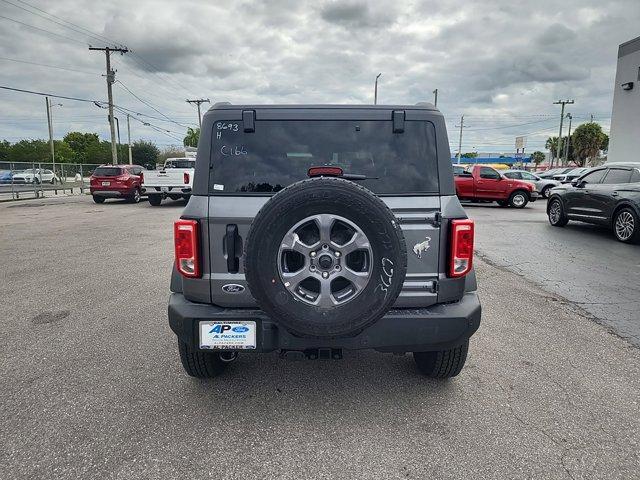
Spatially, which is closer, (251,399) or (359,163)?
(359,163)

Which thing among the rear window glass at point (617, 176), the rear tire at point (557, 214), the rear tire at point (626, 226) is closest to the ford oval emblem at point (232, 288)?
the rear tire at point (626, 226)

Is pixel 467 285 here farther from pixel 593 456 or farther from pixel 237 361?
pixel 237 361

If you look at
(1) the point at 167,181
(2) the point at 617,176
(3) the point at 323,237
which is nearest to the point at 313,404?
(3) the point at 323,237

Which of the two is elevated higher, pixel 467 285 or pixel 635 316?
pixel 467 285

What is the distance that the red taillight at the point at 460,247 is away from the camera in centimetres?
270

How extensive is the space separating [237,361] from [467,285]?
193 cm

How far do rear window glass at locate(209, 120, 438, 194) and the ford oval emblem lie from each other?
1.93 feet

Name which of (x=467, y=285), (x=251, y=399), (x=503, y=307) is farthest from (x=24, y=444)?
(x=503, y=307)

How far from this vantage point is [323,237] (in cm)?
239

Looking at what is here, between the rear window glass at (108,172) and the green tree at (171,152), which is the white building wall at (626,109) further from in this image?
the green tree at (171,152)

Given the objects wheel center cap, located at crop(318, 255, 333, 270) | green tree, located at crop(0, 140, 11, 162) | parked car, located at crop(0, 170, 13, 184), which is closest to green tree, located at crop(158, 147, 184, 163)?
Answer: green tree, located at crop(0, 140, 11, 162)

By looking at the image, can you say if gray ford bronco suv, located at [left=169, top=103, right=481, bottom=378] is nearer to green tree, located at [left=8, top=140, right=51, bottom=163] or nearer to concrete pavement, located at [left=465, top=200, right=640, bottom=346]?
concrete pavement, located at [left=465, top=200, right=640, bottom=346]

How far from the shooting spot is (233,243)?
2660 millimetres

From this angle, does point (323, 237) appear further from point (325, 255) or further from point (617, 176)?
point (617, 176)
